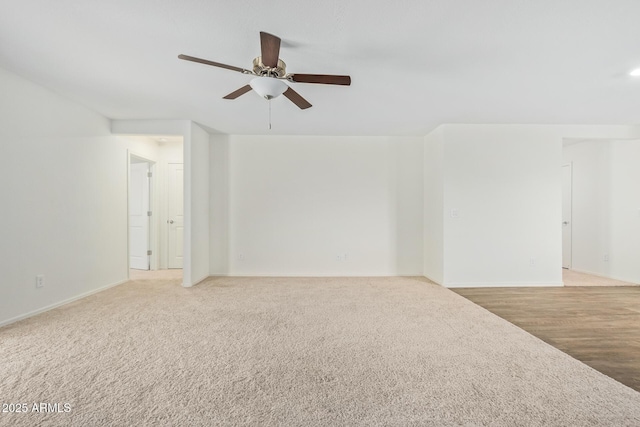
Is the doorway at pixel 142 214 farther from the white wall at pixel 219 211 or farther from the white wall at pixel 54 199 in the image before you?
the white wall at pixel 219 211

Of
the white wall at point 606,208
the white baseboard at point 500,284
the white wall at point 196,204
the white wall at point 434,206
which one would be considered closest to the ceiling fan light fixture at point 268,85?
the white wall at point 196,204

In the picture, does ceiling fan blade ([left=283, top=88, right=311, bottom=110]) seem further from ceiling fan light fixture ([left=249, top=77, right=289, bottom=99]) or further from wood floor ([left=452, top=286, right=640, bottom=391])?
wood floor ([left=452, top=286, right=640, bottom=391])

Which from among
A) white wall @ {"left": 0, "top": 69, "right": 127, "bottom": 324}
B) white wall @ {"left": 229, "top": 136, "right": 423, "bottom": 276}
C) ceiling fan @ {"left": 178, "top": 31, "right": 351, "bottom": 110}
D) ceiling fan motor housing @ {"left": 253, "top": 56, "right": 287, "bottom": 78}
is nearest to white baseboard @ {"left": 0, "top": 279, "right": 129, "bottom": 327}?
white wall @ {"left": 0, "top": 69, "right": 127, "bottom": 324}

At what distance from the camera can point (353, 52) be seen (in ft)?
7.93

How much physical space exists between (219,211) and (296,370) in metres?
3.69

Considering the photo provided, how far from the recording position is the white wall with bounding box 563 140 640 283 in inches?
184

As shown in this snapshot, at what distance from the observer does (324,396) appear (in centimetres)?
165

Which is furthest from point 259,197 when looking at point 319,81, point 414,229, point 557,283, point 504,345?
point 557,283

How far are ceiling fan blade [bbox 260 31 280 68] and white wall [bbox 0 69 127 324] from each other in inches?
107

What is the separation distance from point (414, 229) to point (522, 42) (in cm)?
329

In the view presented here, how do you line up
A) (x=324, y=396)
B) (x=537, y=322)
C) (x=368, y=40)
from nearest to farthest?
(x=324, y=396) → (x=368, y=40) → (x=537, y=322)

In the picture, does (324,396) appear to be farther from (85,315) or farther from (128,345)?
(85,315)

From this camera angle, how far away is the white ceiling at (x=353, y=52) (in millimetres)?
1921

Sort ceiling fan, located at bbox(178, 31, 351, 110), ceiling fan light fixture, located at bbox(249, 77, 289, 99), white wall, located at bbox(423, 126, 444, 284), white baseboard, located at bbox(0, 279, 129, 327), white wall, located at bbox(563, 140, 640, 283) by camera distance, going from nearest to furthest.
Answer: ceiling fan, located at bbox(178, 31, 351, 110) < ceiling fan light fixture, located at bbox(249, 77, 289, 99) < white baseboard, located at bbox(0, 279, 129, 327) < white wall, located at bbox(423, 126, 444, 284) < white wall, located at bbox(563, 140, 640, 283)
